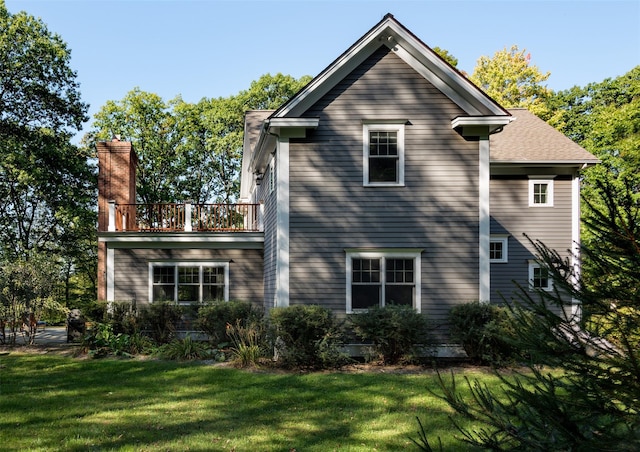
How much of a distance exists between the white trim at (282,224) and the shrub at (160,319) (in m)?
3.59

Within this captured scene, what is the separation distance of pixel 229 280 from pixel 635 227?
49.5 feet

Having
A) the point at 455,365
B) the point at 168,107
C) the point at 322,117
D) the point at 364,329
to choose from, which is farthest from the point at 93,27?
the point at 168,107

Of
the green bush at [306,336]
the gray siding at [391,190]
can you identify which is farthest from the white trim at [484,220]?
the green bush at [306,336]

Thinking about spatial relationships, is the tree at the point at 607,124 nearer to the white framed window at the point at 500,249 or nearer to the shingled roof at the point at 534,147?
the shingled roof at the point at 534,147

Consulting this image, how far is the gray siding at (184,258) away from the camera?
16156mm

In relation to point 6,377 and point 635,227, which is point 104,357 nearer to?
point 6,377

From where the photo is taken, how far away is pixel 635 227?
204cm

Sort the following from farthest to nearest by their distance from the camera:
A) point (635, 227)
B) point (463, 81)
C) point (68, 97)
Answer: point (68, 97)
point (463, 81)
point (635, 227)

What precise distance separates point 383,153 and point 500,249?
669 centimetres

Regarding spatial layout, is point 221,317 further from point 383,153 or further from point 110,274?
point 383,153

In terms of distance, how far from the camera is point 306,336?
423 inches

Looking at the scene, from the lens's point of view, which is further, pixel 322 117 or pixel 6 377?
pixel 322 117

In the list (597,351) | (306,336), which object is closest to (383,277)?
(306,336)

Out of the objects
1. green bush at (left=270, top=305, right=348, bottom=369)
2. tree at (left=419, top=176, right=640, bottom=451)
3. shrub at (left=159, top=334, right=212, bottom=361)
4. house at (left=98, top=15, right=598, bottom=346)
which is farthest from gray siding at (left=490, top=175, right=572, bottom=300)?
tree at (left=419, top=176, right=640, bottom=451)
